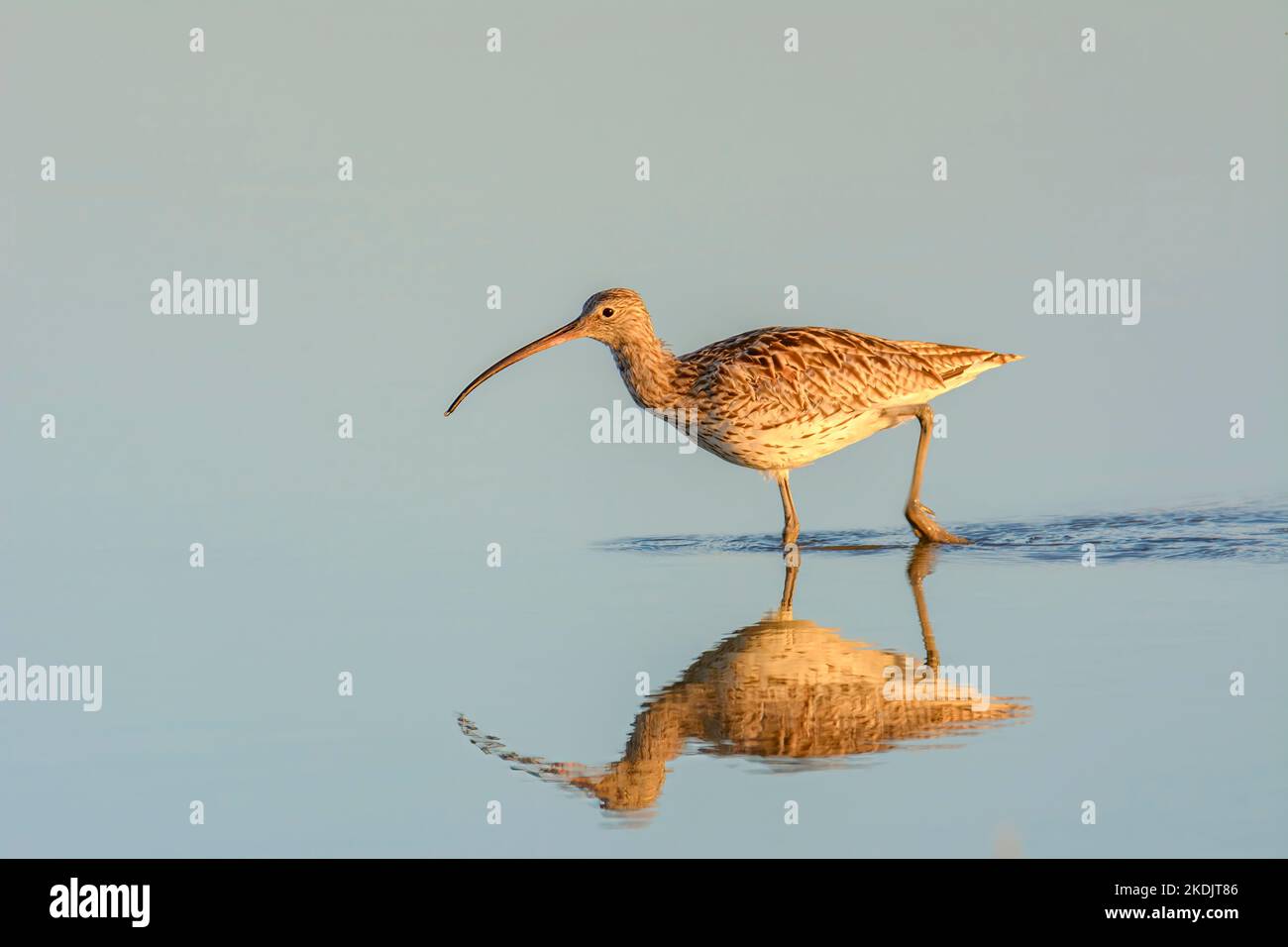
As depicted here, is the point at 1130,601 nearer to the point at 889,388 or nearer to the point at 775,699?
the point at 775,699

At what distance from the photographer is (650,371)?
1403cm

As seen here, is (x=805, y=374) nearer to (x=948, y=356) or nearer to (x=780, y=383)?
(x=780, y=383)

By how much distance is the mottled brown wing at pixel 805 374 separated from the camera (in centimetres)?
1363

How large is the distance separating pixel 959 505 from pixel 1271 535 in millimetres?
2683

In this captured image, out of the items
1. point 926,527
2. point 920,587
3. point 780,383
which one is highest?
point 780,383

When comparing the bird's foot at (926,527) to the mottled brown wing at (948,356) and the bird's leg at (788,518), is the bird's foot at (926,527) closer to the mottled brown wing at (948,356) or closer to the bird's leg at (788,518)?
the bird's leg at (788,518)

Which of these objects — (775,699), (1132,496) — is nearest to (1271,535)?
(1132,496)

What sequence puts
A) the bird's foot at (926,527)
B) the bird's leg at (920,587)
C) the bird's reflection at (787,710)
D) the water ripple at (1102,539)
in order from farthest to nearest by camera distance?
the bird's foot at (926,527)
the water ripple at (1102,539)
the bird's leg at (920,587)
the bird's reflection at (787,710)

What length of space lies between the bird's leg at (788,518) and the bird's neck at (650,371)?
1030 millimetres

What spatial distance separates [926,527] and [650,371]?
254cm

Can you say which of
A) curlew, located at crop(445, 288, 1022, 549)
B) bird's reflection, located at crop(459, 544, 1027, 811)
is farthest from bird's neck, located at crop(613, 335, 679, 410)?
bird's reflection, located at crop(459, 544, 1027, 811)

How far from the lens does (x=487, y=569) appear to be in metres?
12.3
